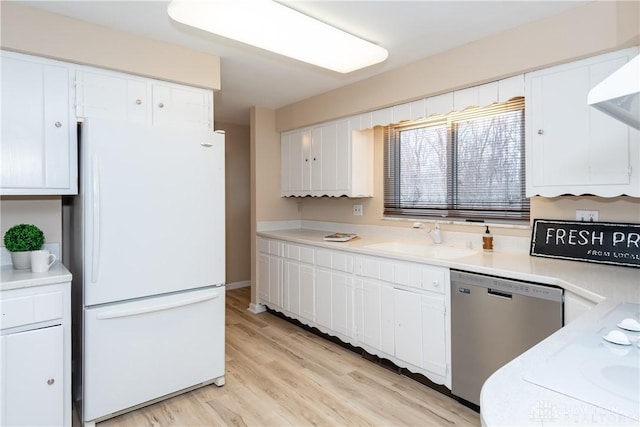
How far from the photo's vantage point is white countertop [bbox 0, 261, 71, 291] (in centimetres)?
184

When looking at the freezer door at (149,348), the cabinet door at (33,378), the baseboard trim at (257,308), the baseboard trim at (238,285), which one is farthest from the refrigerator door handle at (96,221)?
the baseboard trim at (238,285)

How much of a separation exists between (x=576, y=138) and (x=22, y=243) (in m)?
3.18

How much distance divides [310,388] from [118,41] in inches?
102

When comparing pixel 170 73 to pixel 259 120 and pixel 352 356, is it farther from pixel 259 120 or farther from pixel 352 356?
pixel 352 356

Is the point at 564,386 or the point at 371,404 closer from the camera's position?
the point at 564,386

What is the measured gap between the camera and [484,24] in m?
2.27

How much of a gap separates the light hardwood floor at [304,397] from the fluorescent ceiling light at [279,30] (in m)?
2.19

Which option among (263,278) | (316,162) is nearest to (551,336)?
(316,162)

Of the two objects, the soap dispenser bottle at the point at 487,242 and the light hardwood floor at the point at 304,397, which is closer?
the light hardwood floor at the point at 304,397

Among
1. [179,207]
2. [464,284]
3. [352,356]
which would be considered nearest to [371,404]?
[352,356]

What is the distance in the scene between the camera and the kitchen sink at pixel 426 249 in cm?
280

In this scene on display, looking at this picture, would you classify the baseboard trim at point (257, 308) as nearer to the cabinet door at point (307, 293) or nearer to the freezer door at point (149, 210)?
the cabinet door at point (307, 293)

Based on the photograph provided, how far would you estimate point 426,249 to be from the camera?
3.07 meters

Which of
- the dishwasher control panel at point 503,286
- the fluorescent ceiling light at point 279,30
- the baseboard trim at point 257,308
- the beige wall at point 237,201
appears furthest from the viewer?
the beige wall at point 237,201
